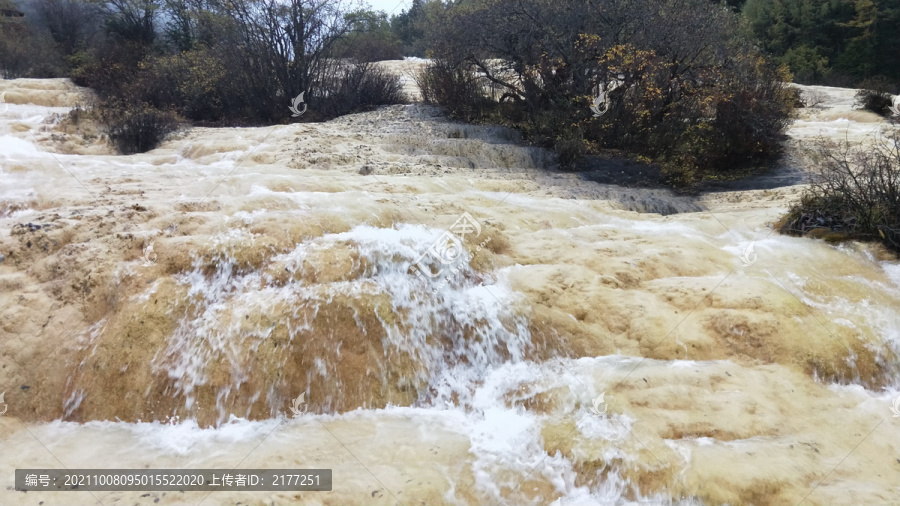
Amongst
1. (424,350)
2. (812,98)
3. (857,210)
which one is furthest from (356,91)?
(812,98)

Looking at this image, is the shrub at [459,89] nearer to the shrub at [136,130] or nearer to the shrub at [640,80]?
the shrub at [640,80]

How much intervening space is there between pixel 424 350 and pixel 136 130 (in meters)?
7.75

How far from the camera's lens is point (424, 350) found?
416cm

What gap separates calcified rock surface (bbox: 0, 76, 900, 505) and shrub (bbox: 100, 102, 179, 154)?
3045 mm

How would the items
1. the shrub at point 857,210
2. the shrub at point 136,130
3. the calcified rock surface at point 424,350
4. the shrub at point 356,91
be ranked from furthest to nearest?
the shrub at point 356,91 → the shrub at point 136,130 → the shrub at point 857,210 → the calcified rock surface at point 424,350

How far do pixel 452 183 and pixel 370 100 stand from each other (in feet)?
23.5

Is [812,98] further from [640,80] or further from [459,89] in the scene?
[459,89]

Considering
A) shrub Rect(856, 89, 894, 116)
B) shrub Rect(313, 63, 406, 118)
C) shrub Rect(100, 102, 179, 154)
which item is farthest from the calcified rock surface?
shrub Rect(856, 89, 894, 116)

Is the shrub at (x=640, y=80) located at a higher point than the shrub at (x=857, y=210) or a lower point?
higher

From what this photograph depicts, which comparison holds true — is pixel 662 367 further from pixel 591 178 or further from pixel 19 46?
pixel 19 46

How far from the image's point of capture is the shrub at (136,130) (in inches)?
357

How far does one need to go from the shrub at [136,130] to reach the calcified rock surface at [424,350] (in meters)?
3.04

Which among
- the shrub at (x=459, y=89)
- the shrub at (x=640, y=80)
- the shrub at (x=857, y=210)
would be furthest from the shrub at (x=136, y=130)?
the shrub at (x=857, y=210)

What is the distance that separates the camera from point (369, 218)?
205 inches
